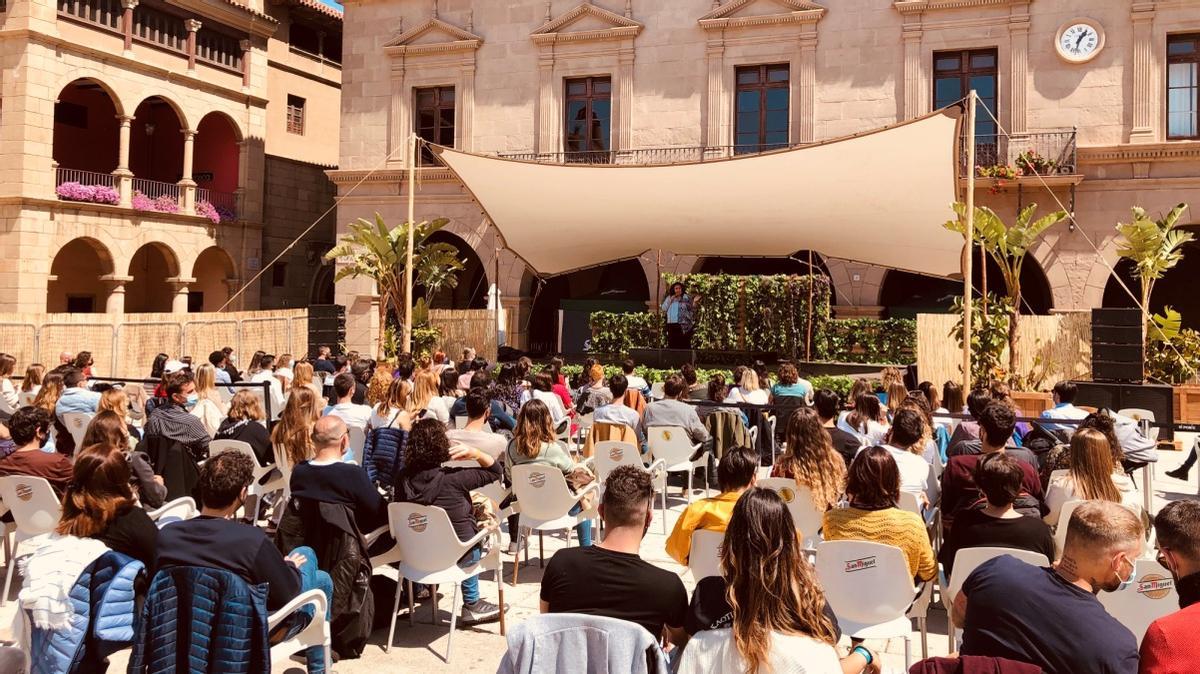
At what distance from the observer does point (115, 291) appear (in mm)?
22500

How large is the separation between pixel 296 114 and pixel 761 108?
15.2 metres

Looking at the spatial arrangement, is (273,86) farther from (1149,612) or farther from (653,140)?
(1149,612)

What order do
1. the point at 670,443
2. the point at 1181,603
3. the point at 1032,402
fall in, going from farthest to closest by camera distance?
the point at 1032,402 < the point at 670,443 < the point at 1181,603

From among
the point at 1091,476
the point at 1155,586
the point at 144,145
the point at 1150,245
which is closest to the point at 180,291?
the point at 144,145

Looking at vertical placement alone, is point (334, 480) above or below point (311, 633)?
above

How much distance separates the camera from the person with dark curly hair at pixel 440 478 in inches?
191

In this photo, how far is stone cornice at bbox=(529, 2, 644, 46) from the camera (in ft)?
63.7

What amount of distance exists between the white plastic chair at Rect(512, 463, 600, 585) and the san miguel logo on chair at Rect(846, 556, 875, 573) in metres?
2.10

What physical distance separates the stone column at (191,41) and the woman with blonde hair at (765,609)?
979 inches

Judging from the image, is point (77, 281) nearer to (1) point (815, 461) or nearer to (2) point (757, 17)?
(2) point (757, 17)

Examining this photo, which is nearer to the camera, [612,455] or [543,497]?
[543,497]

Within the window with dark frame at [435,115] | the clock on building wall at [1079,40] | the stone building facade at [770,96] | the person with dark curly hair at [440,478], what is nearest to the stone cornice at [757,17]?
the stone building facade at [770,96]

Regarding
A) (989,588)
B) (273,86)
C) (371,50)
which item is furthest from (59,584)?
(273,86)

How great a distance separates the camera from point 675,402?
8000mm
